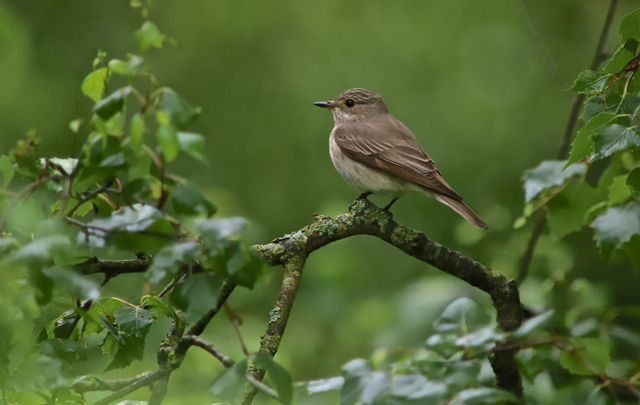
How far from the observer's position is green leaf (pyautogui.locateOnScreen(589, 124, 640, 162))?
2266 millimetres

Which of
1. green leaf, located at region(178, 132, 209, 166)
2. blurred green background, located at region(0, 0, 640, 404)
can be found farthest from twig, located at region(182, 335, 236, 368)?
blurred green background, located at region(0, 0, 640, 404)

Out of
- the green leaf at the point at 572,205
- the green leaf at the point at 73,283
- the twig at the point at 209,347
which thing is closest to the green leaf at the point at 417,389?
the twig at the point at 209,347

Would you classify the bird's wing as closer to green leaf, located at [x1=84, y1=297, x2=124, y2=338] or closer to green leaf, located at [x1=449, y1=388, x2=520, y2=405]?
green leaf, located at [x1=84, y1=297, x2=124, y2=338]

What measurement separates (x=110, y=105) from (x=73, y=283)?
474 millimetres

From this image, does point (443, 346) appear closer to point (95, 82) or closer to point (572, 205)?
point (95, 82)

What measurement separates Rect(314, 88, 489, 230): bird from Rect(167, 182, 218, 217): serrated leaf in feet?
9.26

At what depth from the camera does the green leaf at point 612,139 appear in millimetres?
2266

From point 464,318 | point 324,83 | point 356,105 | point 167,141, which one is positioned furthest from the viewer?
point 324,83

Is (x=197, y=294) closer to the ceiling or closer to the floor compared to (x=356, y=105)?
closer to the floor

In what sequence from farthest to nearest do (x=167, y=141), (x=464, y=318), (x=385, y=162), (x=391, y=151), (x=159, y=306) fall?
(x=391, y=151) → (x=385, y=162) → (x=159, y=306) → (x=464, y=318) → (x=167, y=141)

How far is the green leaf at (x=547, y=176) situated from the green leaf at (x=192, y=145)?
2231 millimetres

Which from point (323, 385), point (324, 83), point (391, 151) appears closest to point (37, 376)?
point (323, 385)

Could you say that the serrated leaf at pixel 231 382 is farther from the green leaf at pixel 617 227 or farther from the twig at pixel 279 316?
the green leaf at pixel 617 227

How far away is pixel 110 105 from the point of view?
1716mm
